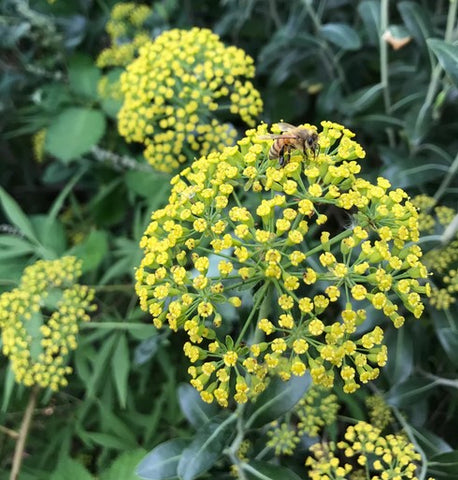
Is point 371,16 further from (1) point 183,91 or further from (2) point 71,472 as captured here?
(2) point 71,472

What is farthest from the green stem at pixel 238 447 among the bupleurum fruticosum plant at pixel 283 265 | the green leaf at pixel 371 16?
the green leaf at pixel 371 16

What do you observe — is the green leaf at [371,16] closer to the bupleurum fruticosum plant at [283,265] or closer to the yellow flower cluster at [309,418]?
the bupleurum fruticosum plant at [283,265]

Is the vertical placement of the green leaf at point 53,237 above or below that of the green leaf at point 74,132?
below

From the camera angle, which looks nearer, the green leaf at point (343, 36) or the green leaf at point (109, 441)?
the green leaf at point (109, 441)

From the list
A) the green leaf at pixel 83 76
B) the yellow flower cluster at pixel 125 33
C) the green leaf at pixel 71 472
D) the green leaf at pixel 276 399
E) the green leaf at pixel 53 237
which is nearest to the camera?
the green leaf at pixel 276 399

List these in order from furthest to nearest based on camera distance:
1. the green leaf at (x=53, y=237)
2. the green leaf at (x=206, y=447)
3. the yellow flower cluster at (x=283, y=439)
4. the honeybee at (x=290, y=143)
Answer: the green leaf at (x=53, y=237), the yellow flower cluster at (x=283, y=439), the green leaf at (x=206, y=447), the honeybee at (x=290, y=143)

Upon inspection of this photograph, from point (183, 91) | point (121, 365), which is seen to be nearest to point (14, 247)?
point (121, 365)
